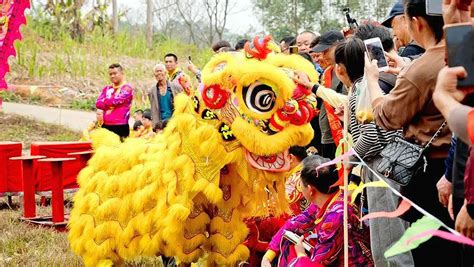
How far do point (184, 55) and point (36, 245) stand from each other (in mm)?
16347

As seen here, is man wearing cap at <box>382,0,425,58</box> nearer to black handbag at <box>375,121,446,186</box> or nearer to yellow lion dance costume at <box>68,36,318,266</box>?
yellow lion dance costume at <box>68,36,318,266</box>

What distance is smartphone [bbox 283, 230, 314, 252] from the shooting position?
11.7ft

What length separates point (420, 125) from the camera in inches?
105

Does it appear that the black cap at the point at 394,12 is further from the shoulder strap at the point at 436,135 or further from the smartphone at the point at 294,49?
the smartphone at the point at 294,49

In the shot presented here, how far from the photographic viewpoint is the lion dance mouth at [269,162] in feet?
12.9

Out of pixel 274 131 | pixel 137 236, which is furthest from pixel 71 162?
pixel 274 131

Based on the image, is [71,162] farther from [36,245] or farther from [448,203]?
[448,203]

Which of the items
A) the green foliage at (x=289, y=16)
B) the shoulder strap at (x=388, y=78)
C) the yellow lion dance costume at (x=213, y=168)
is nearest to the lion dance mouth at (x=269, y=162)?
the yellow lion dance costume at (x=213, y=168)

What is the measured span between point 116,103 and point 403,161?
5634 millimetres

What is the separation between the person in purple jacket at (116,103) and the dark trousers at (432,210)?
5.63 metres

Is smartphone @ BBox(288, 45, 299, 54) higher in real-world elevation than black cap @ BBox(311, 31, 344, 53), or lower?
lower

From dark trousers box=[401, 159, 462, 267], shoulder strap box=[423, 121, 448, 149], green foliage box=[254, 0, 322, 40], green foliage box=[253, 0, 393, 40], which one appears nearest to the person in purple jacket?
dark trousers box=[401, 159, 462, 267]

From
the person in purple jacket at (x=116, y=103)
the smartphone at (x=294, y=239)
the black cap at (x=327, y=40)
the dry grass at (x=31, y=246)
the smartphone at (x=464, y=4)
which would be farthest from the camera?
the person in purple jacket at (x=116, y=103)

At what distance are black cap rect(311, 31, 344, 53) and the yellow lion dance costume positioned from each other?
80 centimetres
